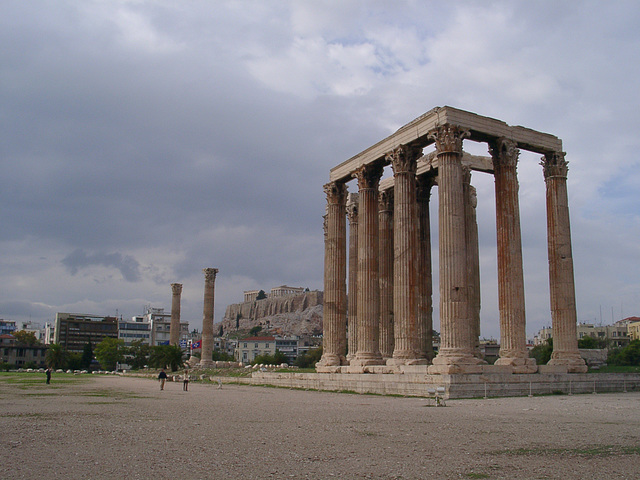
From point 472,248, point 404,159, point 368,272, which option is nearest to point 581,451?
point 404,159

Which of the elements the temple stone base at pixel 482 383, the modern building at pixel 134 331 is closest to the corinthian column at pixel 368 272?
the temple stone base at pixel 482 383

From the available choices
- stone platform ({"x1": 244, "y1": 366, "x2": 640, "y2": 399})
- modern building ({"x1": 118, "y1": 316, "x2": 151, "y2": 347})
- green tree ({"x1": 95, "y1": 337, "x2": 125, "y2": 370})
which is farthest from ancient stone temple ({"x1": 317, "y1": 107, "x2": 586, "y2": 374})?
modern building ({"x1": 118, "y1": 316, "x2": 151, "y2": 347})

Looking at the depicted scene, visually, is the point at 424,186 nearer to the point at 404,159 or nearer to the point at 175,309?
the point at 404,159

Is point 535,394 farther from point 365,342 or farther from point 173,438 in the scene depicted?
point 173,438

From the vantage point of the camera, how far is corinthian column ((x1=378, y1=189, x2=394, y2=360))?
35.7m

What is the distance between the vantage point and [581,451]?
10359mm

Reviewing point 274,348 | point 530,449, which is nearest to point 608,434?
point 530,449

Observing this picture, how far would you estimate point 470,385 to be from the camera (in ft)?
79.9

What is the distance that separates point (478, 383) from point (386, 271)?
1226 centimetres

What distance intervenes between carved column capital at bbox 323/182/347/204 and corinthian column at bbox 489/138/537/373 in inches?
447

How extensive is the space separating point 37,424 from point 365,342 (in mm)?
21535

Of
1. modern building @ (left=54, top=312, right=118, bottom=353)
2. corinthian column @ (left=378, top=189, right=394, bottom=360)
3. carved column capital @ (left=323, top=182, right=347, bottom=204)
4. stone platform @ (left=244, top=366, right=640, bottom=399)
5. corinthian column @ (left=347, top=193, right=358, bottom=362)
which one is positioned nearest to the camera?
stone platform @ (left=244, top=366, right=640, bottom=399)

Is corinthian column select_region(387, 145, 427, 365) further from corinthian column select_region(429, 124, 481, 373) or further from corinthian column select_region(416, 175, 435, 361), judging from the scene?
corinthian column select_region(429, 124, 481, 373)

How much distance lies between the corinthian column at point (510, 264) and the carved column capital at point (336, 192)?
37.3ft
